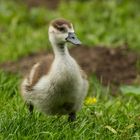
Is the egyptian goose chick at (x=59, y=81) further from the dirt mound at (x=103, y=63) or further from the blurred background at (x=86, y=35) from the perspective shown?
the dirt mound at (x=103, y=63)

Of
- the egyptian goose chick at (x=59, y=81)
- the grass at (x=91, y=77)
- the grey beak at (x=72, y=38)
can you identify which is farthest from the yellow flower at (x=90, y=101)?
the grey beak at (x=72, y=38)

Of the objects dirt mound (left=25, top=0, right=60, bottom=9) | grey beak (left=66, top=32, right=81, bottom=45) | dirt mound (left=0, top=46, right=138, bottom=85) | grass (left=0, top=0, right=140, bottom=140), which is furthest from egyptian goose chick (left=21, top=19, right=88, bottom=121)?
dirt mound (left=25, top=0, right=60, bottom=9)

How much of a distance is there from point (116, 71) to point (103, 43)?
131 cm

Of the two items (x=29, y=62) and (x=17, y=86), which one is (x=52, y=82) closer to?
(x=17, y=86)

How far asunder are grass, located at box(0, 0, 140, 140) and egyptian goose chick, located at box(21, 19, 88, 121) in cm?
15

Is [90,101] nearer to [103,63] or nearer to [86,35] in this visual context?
A: [103,63]

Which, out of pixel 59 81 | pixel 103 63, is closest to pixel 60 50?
pixel 59 81

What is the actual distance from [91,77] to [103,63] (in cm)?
81

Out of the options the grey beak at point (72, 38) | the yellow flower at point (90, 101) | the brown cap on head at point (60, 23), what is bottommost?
the yellow flower at point (90, 101)

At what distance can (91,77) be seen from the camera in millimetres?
9164

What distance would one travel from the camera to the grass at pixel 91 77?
249 inches

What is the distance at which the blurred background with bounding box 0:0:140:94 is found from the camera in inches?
387

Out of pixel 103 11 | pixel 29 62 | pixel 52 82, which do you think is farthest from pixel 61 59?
pixel 103 11

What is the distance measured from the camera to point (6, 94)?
7.63 metres
